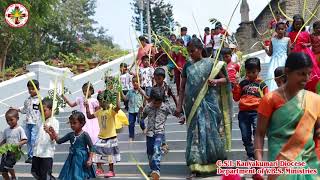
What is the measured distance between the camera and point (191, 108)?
6.54 meters

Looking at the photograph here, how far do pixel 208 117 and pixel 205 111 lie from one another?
0.08m

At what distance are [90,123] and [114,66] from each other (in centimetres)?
795

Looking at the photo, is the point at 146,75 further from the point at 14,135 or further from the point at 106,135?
the point at 14,135

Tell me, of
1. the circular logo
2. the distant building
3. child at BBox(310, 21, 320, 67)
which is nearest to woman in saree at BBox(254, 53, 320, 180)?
child at BBox(310, 21, 320, 67)

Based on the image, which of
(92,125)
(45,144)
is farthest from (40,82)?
(45,144)

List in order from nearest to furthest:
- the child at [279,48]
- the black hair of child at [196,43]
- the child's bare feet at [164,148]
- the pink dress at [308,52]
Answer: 1. the black hair of child at [196,43]
2. the pink dress at [308,52]
3. the child's bare feet at [164,148]
4. the child at [279,48]

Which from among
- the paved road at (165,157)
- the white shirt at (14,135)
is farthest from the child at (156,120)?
the white shirt at (14,135)

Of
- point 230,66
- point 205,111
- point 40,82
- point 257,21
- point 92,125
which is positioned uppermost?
point 257,21

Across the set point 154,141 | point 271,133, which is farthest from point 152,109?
point 271,133

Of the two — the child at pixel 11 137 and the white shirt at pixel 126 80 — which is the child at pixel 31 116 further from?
the white shirt at pixel 126 80

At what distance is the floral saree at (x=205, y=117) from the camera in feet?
21.0

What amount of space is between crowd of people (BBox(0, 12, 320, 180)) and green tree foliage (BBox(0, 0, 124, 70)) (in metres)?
12.7

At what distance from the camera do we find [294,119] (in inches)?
135

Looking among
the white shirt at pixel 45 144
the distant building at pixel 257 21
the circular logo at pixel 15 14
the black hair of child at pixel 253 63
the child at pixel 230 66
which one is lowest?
the white shirt at pixel 45 144
